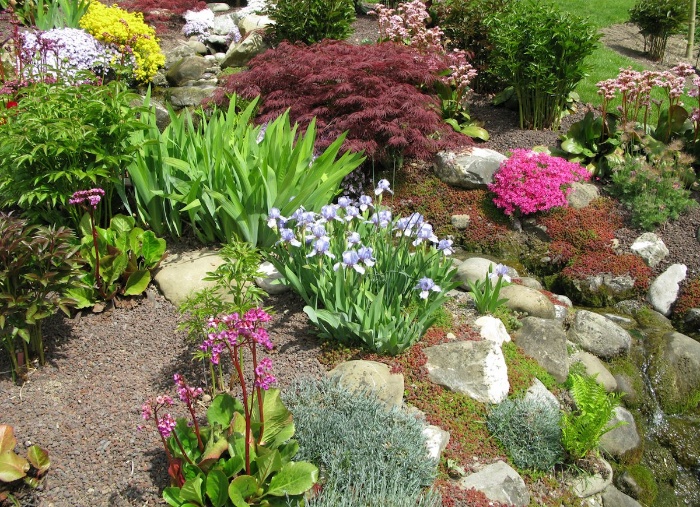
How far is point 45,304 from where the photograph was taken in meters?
3.72

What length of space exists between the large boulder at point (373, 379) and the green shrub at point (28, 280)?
177 cm

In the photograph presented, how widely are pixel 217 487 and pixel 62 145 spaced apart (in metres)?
2.65

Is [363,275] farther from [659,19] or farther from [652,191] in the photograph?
[659,19]

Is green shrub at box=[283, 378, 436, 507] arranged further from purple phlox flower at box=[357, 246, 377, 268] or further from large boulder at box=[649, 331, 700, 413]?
large boulder at box=[649, 331, 700, 413]

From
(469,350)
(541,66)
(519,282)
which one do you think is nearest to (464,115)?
(541,66)

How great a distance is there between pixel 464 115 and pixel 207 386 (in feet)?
18.3

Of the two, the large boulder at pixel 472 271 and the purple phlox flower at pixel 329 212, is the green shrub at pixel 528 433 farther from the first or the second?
the purple phlox flower at pixel 329 212

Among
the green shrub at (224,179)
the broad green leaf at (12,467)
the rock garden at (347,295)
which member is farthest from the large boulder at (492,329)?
the broad green leaf at (12,467)

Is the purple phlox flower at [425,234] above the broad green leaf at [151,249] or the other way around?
above

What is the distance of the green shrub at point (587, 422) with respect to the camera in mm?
3742

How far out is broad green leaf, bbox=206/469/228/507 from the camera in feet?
9.37

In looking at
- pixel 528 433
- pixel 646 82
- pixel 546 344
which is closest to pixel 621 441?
pixel 546 344

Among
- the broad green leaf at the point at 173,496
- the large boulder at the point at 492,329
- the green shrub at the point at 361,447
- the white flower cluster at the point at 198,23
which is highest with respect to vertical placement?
the white flower cluster at the point at 198,23

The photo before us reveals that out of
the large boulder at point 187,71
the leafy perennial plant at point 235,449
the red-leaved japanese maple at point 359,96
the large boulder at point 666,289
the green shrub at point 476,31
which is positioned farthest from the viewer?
the large boulder at point 187,71
